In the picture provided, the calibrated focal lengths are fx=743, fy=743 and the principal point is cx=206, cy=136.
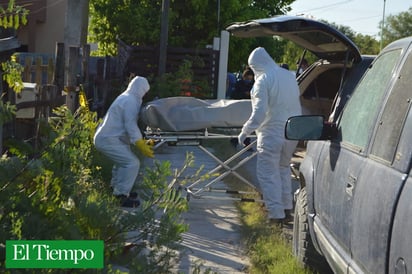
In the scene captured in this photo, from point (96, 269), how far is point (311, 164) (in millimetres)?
2853

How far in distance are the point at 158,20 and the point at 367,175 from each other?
1966cm

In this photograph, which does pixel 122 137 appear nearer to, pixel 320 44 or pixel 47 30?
pixel 320 44

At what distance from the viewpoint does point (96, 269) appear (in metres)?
3.07

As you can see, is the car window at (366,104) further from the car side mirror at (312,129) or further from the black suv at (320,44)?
the black suv at (320,44)

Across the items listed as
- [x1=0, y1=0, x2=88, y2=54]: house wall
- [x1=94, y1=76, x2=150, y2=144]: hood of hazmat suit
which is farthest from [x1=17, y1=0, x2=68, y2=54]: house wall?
[x1=94, y1=76, x2=150, y2=144]: hood of hazmat suit

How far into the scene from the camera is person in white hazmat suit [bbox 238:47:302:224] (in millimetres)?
7664

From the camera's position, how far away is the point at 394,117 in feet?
→ 12.0

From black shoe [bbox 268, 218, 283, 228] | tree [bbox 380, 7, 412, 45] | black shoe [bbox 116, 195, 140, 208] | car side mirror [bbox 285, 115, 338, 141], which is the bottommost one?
black shoe [bbox 268, 218, 283, 228]

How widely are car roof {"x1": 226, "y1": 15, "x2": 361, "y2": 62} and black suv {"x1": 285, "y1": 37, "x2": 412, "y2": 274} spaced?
3.76ft

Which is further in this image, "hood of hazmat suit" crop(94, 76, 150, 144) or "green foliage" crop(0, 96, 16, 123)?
"hood of hazmat suit" crop(94, 76, 150, 144)

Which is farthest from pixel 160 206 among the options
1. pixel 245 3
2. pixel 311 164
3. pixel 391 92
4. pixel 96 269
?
pixel 245 3

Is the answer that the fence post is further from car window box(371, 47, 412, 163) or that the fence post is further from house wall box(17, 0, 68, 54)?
house wall box(17, 0, 68, 54)

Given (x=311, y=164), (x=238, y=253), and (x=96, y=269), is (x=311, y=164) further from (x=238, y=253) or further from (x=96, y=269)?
(x=96, y=269)

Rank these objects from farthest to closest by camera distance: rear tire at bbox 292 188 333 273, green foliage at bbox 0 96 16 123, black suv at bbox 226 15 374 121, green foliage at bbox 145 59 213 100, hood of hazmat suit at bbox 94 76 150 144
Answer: green foliage at bbox 145 59 213 100, hood of hazmat suit at bbox 94 76 150 144, black suv at bbox 226 15 374 121, rear tire at bbox 292 188 333 273, green foliage at bbox 0 96 16 123
